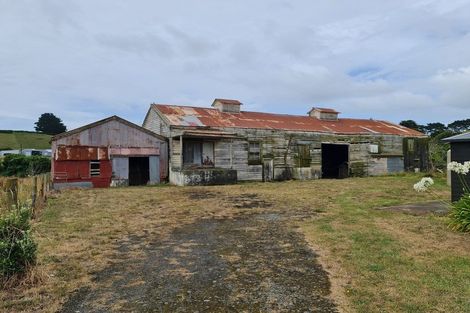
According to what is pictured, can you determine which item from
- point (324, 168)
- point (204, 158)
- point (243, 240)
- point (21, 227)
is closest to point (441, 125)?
point (324, 168)

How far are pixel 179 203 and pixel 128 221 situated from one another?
12.5 feet

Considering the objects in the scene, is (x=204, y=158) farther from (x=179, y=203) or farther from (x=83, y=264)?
(x=83, y=264)

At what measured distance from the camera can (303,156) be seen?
90.5 feet

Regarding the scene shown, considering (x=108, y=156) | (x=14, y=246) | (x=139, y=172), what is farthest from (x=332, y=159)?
(x=14, y=246)

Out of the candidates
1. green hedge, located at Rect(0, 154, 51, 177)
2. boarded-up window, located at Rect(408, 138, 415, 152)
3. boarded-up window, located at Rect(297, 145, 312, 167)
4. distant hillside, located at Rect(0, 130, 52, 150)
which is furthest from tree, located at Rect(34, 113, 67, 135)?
boarded-up window, located at Rect(408, 138, 415, 152)

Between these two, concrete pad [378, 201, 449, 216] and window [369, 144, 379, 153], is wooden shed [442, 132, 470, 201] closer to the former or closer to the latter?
concrete pad [378, 201, 449, 216]

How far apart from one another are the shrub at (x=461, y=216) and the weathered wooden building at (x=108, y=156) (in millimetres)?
17828

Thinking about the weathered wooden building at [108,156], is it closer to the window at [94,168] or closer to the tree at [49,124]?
the window at [94,168]

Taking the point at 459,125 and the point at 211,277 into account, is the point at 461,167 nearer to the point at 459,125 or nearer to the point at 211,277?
the point at 211,277

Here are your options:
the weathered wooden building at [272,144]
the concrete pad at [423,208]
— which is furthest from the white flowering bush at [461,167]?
the weathered wooden building at [272,144]

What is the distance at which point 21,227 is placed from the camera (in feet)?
18.5

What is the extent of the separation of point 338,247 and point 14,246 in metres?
5.84

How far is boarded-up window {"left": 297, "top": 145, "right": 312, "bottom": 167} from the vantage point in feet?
89.9

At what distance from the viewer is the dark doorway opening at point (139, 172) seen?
23.7m
